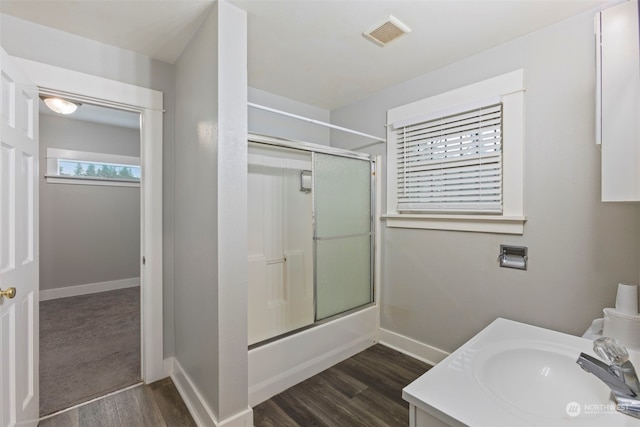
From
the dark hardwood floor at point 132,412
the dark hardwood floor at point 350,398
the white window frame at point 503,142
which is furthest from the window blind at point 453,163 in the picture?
the dark hardwood floor at point 132,412

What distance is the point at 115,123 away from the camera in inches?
168

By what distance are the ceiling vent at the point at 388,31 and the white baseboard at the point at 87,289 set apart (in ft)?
15.7

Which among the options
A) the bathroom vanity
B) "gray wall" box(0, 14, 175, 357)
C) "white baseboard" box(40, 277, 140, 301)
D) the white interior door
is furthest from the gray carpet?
the bathroom vanity

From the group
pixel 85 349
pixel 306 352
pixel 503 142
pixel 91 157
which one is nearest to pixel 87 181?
pixel 91 157

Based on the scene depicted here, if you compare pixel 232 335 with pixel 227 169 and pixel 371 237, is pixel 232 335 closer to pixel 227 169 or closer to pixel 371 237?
pixel 227 169

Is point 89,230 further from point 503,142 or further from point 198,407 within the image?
point 503,142

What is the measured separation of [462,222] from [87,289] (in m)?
4.97

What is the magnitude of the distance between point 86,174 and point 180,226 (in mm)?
3356


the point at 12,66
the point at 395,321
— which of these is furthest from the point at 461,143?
the point at 12,66

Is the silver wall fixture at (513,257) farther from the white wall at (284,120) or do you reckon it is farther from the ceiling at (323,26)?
the white wall at (284,120)

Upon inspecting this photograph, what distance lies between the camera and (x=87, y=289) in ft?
13.6

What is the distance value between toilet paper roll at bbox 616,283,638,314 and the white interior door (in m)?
2.85

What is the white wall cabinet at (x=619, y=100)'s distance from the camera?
114cm

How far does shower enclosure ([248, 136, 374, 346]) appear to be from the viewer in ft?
7.89
